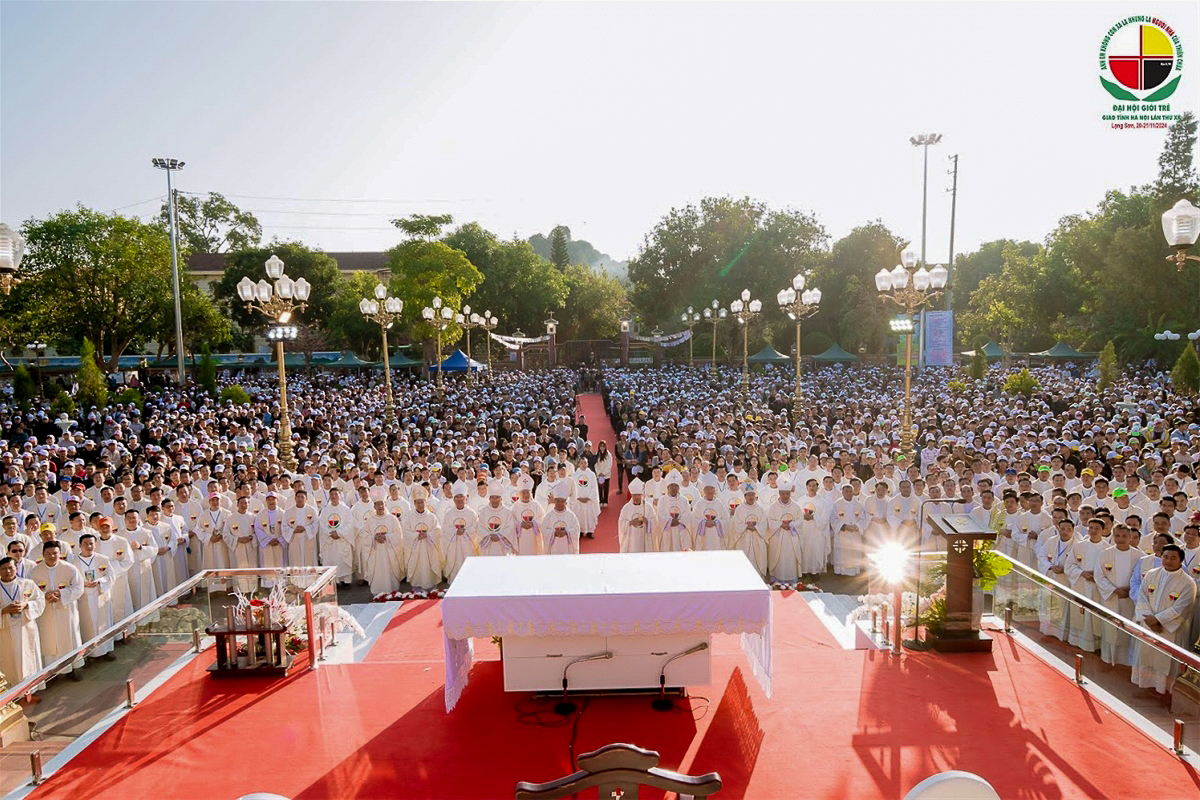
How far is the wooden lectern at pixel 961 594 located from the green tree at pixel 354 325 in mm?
43358

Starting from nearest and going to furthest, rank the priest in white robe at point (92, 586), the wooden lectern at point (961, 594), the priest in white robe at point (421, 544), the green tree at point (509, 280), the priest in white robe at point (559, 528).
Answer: the wooden lectern at point (961, 594)
the priest in white robe at point (92, 586)
the priest in white robe at point (421, 544)
the priest in white robe at point (559, 528)
the green tree at point (509, 280)

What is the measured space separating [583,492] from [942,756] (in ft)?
29.4

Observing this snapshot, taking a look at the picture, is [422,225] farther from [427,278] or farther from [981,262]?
[981,262]

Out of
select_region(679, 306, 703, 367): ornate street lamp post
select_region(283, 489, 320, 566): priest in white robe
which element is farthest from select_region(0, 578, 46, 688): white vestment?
select_region(679, 306, 703, 367): ornate street lamp post

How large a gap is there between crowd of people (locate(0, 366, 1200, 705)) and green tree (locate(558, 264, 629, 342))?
41345 mm

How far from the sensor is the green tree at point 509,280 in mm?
53344

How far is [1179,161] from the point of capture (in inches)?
1625

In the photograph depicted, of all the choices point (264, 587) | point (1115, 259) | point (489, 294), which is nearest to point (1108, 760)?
point (264, 587)

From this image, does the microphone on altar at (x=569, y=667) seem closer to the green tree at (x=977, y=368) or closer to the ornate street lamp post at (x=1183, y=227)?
the ornate street lamp post at (x=1183, y=227)

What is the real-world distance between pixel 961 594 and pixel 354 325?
1902 inches

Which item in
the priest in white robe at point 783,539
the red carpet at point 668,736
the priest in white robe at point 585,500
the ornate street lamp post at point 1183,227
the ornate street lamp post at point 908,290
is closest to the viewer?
the red carpet at point 668,736

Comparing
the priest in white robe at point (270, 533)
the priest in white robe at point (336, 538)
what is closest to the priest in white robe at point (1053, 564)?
the priest in white robe at point (336, 538)

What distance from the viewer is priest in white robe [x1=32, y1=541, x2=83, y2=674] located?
8.40 metres

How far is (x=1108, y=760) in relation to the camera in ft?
18.1
